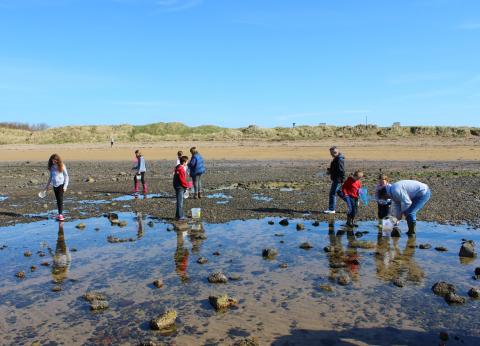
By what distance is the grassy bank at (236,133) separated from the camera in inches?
2521

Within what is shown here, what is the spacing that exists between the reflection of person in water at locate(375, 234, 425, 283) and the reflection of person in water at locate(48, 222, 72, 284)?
5.82 meters

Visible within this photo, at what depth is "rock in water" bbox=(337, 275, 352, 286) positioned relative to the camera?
26.3 ft

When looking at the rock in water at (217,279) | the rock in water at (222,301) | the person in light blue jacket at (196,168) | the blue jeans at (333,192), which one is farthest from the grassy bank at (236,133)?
the rock in water at (222,301)

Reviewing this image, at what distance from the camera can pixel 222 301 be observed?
709cm

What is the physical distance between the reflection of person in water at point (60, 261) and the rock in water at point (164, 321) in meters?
2.83

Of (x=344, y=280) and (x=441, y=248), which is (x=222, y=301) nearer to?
(x=344, y=280)

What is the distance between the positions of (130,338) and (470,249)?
697cm

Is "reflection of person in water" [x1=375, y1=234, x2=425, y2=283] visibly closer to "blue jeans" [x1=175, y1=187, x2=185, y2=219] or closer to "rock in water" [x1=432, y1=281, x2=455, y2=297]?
"rock in water" [x1=432, y1=281, x2=455, y2=297]

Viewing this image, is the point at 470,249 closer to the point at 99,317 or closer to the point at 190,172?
the point at 99,317

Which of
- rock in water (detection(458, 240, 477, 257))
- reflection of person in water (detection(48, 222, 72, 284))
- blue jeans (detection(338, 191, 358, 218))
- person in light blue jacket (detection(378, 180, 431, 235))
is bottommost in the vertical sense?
reflection of person in water (detection(48, 222, 72, 284))

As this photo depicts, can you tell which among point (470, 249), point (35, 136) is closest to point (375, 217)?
point (470, 249)

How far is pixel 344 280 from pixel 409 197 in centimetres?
406

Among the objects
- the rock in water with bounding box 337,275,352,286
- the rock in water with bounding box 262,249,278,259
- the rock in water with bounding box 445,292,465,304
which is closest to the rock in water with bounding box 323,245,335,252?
the rock in water with bounding box 262,249,278,259

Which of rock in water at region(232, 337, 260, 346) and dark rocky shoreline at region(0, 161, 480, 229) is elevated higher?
dark rocky shoreline at region(0, 161, 480, 229)
